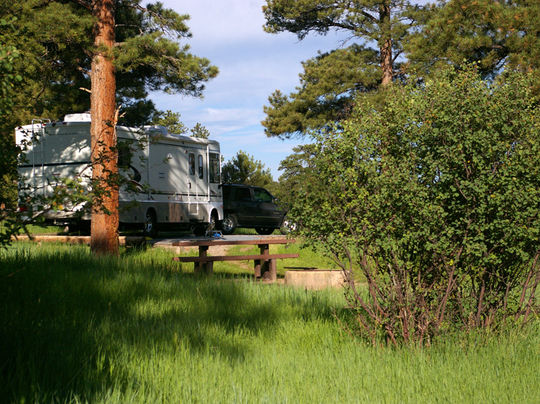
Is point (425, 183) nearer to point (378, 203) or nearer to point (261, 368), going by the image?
point (378, 203)

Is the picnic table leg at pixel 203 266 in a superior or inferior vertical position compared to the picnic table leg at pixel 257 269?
superior

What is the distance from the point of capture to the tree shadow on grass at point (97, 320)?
→ 4.87 meters

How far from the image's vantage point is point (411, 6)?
24.5 metres

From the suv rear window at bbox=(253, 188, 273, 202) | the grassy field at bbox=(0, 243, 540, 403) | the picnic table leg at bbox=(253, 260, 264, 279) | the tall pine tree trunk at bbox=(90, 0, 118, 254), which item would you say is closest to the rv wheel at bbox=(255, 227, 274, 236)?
the suv rear window at bbox=(253, 188, 273, 202)

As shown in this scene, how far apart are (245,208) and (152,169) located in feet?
18.7

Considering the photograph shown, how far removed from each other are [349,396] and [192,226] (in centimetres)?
1645

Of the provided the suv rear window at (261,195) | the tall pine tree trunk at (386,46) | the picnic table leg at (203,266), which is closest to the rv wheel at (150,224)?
the picnic table leg at (203,266)

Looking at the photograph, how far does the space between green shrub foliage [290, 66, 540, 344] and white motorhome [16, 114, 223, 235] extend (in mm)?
8056

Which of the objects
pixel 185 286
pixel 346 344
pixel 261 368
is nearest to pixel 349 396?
pixel 261 368

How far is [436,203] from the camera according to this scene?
585cm

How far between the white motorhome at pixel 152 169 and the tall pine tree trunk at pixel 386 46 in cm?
799

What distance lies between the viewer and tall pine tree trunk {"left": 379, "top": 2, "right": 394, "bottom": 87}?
79.2 ft

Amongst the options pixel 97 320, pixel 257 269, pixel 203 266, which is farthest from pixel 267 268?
pixel 97 320

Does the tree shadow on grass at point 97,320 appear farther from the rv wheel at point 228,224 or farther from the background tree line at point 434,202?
the rv wheel at point 228,224
